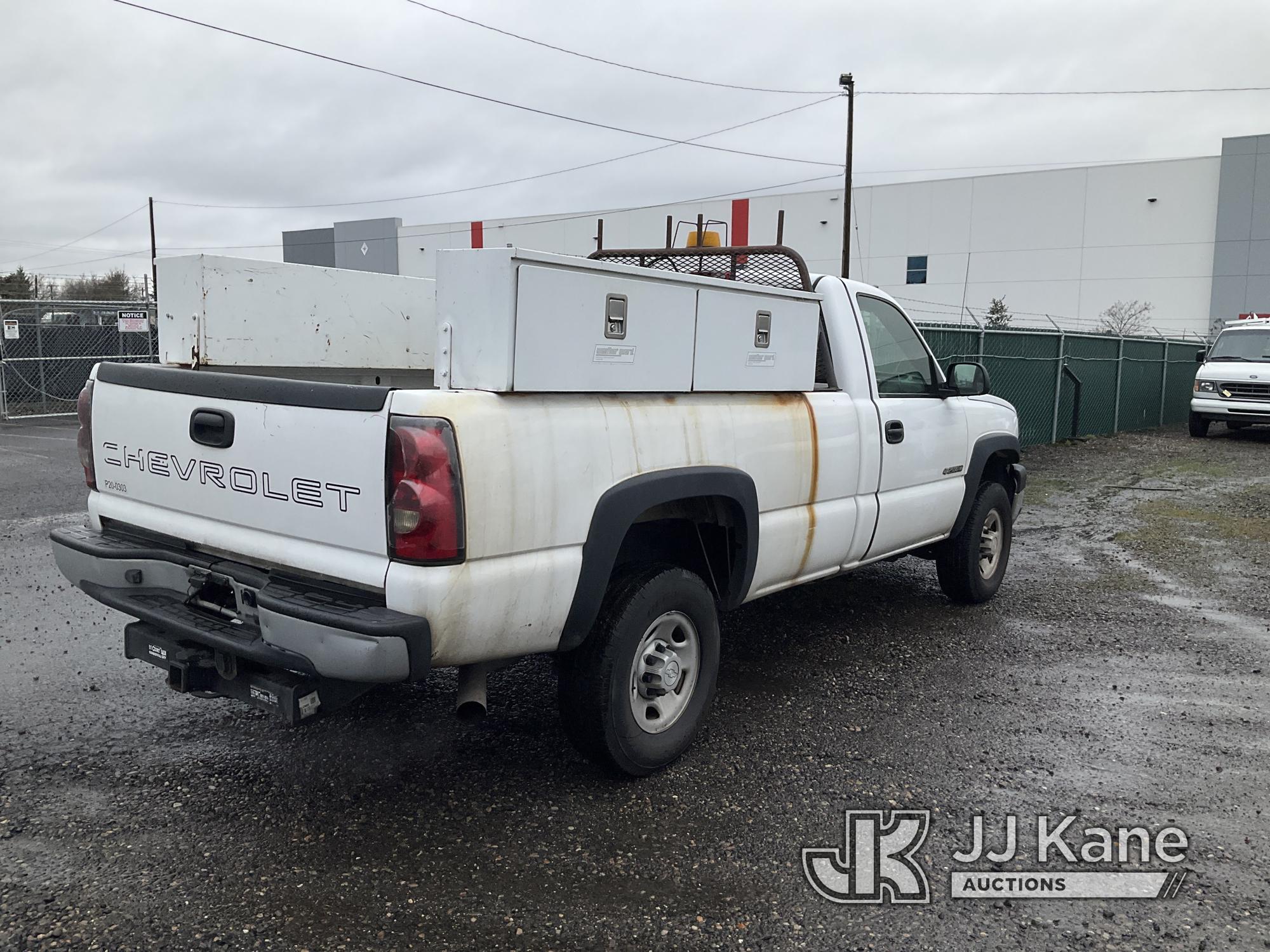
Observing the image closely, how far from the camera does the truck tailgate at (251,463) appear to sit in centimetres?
309

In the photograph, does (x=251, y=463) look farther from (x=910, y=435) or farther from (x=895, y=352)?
(x=895, y=352)

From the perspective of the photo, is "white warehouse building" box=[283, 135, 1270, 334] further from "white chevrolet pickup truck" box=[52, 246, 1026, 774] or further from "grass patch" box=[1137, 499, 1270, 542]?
"white chevrolet pickup truck" box=[52, 246, 1026, 774]

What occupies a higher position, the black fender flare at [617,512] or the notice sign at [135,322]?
the notice sign at [135,322]

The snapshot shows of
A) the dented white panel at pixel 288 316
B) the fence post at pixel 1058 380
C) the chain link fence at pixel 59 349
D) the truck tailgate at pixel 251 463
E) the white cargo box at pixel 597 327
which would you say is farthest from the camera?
the chain link fence at pixel 59 349

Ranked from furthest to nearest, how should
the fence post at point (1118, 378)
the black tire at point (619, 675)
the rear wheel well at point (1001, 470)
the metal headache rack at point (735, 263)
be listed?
the fence post at point (1118, 378)
the rear wheel well at point (1001, 470)
the metal headache rack at point (735, 263)
the black tire at point (619, 675)

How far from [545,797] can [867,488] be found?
2.30 meters

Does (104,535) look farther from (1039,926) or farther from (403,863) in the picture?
(1039,926)

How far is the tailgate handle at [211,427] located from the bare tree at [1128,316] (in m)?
43.9

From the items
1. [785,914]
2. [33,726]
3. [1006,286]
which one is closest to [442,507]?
[785,914]

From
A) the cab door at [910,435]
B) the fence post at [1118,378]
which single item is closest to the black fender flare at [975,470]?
the cab door at [910,435]

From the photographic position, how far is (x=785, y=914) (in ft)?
10.1

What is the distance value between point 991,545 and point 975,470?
0.80 metres

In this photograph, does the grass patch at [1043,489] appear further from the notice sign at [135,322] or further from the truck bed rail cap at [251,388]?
the notice sign at [135,322]

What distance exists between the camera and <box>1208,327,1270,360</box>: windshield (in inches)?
711
